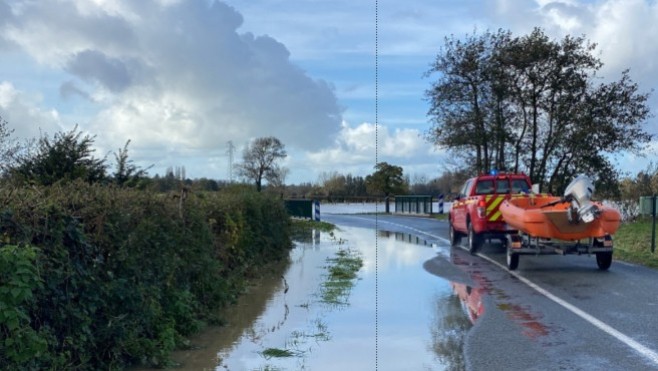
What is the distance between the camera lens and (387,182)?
48219mm

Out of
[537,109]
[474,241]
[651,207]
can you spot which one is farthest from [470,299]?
[537,109]

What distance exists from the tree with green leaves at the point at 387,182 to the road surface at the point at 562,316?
29331 millimetres

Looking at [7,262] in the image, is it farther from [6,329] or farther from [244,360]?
[244,360]

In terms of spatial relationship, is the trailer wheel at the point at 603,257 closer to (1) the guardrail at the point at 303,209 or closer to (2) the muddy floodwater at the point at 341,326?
(2) the muddy floodwater at the point at 341,326

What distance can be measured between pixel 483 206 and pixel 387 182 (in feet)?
102

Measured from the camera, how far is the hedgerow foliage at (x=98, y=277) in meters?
5.08

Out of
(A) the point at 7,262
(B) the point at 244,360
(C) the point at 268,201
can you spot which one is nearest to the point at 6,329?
(A) the point at 7,262

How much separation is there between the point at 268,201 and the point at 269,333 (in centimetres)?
939

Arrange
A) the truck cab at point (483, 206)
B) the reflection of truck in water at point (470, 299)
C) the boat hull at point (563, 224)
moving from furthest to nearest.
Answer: the truck cab at point (483, 206)
the boat hull at point (563, 224)
the reflection of truck in water at point (470, 299)

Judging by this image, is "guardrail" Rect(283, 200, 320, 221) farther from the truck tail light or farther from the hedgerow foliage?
the hedgerow foliage

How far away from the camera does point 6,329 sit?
503cm

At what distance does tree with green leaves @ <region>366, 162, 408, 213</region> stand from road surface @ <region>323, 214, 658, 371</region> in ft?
96.2

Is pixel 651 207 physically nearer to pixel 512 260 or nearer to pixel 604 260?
pixel 604 260

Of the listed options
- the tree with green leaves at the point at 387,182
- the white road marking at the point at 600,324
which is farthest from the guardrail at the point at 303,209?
the white road marking at the point at 600,324
